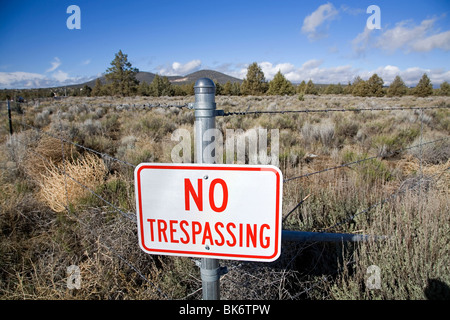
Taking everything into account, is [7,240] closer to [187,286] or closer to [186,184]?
[187,286]

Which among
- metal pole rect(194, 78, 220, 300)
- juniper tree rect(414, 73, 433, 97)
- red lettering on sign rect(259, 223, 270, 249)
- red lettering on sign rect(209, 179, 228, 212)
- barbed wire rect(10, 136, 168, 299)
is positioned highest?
juniper tree rect(414, 73, 433, 97)

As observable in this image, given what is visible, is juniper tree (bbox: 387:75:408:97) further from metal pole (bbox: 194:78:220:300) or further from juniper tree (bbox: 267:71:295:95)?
metal pole (bbox: 194:78:220:300)

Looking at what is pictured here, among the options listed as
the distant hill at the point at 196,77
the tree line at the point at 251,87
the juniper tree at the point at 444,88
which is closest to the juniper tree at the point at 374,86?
the tree line at the point at 251,87

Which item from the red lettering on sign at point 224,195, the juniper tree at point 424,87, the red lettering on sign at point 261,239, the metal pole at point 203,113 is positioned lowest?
the red lettering on sign at point 261,239

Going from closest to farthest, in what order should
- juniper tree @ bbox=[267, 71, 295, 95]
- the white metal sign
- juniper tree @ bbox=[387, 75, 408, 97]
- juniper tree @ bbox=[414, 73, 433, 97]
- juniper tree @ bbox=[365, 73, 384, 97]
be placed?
the white metal sign < juniper tree @ bbox=[414, 73, 433, 97] < juniper tree @ bbox=[387, 75, 408, 97] < juniper tree @ bbox=[365, 73, 384, 97] < juniper tree @ bbox=[267, 71, 295, 95]

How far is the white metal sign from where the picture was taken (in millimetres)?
1231

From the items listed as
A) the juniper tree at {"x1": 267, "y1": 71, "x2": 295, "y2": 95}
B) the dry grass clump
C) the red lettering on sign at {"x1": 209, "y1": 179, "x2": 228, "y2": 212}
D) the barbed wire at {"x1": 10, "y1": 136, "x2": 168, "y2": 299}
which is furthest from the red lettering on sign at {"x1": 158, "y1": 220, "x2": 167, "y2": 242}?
the juniper tree at {"x1": 267, "y1": 71, "x2": 295, "y2": 95}

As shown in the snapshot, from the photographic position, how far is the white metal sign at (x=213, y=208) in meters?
1.23

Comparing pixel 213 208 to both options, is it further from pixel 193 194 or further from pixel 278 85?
pixel 278 85

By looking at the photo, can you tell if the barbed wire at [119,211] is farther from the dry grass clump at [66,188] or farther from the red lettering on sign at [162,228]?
the red lettering on sign at [162,228]

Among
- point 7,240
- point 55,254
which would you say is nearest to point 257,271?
point 55,254

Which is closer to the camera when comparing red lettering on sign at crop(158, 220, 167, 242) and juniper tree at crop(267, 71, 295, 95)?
red lettering on sign at crop(158, 220, 167, 242)

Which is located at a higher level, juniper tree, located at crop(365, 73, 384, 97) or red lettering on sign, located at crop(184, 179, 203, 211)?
juniper tree, located at crop(365, 73, 384, 97)
